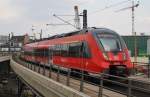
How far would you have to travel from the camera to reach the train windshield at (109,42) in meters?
21.9

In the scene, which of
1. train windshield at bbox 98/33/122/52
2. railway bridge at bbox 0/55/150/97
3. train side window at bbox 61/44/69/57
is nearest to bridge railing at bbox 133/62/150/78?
railway bridge at bbox 0/55/150/97

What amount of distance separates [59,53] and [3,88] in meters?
45.0

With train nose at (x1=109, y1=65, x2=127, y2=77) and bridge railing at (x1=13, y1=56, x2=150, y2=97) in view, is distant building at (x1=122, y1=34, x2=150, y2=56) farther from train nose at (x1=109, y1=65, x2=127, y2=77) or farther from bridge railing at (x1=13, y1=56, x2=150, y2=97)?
train nose at (x1=109, y1=65, x2=127, y2=77)

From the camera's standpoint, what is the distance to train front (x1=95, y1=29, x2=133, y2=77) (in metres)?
20.9

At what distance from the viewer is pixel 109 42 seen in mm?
22312

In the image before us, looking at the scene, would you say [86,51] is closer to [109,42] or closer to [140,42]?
[109,42]

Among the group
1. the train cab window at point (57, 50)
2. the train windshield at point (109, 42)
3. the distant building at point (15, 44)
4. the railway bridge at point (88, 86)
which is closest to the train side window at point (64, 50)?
the train cab window at point (57, 50)

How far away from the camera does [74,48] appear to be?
1016 inches

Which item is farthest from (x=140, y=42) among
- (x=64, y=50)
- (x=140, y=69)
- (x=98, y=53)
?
(x=98, y=53)

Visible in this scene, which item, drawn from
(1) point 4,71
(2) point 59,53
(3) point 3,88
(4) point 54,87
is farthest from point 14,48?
(4) point 54,87

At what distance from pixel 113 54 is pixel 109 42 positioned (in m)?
1.01

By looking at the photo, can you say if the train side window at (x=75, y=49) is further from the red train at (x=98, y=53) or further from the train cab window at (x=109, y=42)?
the train cab window at (x=109, y=42)

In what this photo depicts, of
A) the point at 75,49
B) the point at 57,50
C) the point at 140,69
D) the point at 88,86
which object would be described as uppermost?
the point at 75,49

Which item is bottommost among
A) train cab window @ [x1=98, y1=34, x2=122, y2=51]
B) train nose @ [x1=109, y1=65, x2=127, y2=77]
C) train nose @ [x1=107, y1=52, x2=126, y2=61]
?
train nose @ [x1=109, y1=65, x2=127, y2=77]
